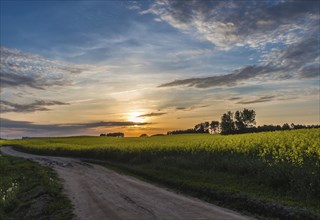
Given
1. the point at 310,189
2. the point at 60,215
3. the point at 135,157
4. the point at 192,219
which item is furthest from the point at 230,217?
the point at 135,157

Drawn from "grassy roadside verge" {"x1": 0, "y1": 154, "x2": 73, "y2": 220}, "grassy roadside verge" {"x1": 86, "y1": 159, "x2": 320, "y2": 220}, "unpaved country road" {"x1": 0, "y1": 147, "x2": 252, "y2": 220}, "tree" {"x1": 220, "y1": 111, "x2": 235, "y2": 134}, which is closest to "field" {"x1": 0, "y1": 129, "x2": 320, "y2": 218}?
"grassy roadside verge" {"x1": 86, "y1": 159, "x2": 320, "y2": 220}

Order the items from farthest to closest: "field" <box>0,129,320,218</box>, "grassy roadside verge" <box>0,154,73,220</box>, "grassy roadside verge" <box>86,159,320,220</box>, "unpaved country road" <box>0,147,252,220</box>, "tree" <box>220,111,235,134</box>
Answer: "tree" <box>220,111,235,134</box> → "grassy roadside verge" <box>0,154,73,220</box> → "field" <box>0,129,320,218</box> → "grassy roadside verge" <box>86,159,320,220</box> → "unpaved country road" <box>0,147,252,220</box>

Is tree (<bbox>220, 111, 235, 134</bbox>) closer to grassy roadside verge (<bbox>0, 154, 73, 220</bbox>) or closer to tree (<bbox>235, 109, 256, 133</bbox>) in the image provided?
tree (<bbox>235, 109, 256, 133</bbox>)

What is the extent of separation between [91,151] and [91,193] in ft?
113

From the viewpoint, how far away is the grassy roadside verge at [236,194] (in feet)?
53.6

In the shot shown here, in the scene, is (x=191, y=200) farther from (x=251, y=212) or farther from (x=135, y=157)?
(x=135, y=157)

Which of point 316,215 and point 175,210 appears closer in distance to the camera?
point 316,215

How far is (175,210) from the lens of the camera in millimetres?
16703

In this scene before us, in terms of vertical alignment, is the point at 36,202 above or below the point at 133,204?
below

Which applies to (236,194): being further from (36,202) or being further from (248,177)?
(36,202)

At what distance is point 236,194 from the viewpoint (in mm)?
19938

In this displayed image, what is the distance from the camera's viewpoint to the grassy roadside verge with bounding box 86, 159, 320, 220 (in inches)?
643

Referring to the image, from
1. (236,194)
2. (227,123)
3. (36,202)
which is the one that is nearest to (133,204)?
(236,194)

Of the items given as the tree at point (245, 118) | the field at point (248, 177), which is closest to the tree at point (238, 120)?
the tree at point (245, 118)
